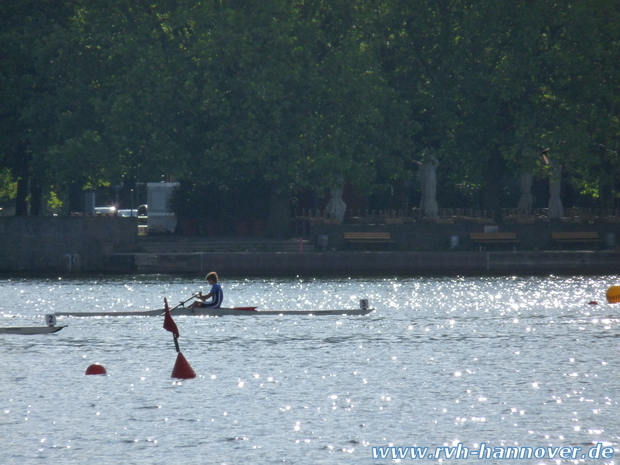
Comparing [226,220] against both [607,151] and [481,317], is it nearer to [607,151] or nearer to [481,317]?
[607,151]

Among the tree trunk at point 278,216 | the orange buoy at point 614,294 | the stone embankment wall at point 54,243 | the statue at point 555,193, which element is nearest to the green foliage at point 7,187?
the stone embankment wall at point 54,243

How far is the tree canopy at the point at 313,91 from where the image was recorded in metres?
61.0

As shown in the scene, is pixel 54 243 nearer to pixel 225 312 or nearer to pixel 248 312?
pixel 225 312

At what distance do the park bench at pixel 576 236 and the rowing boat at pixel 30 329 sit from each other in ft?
109

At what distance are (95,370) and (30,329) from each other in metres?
8.16

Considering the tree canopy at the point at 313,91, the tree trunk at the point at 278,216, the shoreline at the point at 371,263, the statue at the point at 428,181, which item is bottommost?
the shoreline at the point at 371,263

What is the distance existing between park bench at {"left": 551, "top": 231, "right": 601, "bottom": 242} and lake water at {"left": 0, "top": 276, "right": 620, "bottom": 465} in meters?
14.4

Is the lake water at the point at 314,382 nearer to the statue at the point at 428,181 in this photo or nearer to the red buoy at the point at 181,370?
the red buoy at the point at 181,370

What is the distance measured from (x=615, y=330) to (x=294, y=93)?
28018mm

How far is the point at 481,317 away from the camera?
4166 cm

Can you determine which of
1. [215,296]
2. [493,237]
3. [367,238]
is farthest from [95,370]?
[493,237]

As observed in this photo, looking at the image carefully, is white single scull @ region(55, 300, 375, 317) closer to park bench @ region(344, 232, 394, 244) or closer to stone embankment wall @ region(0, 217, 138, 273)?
stone embankment wall @ region(0, 217, 138, 273)

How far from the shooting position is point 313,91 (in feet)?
202

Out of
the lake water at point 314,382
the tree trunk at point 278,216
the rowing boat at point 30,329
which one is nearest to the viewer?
the lake water at point 314,382
